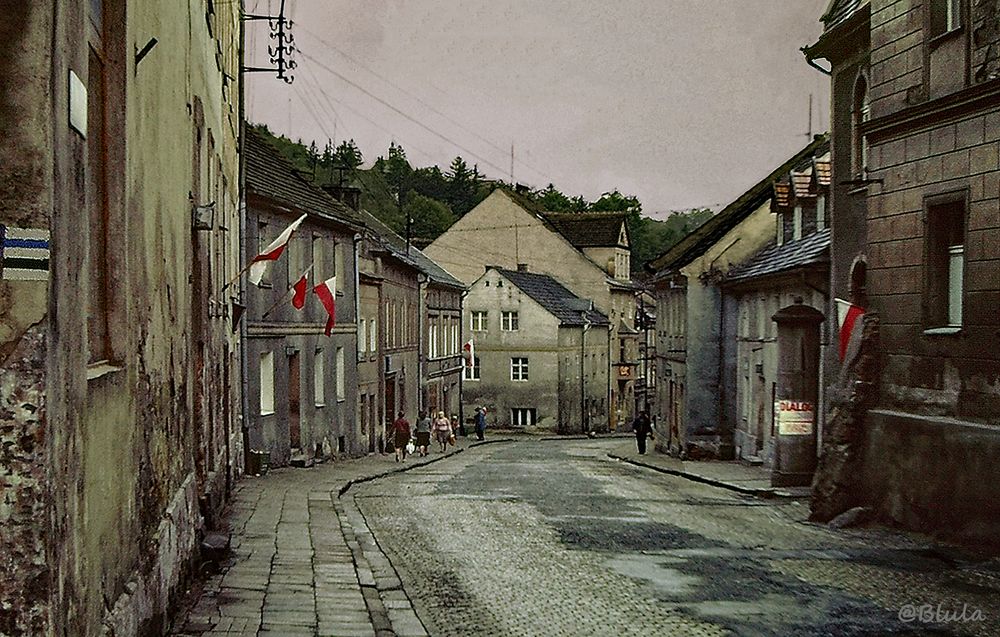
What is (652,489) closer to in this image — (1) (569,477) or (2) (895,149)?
(1) (569,477)

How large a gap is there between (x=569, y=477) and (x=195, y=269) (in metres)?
15.9

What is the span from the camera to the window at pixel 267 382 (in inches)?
1114

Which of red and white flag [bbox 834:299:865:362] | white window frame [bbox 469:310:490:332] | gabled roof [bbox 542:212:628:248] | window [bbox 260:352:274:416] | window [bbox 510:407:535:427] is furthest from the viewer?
gabled roof [bbox 542:212:628:248]

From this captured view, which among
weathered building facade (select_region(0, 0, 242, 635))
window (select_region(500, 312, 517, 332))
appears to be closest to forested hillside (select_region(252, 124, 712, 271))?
window (select_region(500, 312, 517, 332))

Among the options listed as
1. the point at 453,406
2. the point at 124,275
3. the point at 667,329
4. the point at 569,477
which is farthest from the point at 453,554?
the point at 453,406

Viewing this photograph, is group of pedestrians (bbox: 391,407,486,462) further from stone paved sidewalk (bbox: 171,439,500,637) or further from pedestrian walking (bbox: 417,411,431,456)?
stone paved sidewalk (bbox: 171,439,500,637)

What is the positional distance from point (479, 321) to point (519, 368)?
3215mm

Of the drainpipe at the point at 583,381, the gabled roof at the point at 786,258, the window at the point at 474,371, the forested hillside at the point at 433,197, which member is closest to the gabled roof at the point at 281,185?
the gabled roof at the point at 786,258

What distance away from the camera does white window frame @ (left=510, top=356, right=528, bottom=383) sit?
65188mm

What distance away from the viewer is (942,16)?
17016 mm

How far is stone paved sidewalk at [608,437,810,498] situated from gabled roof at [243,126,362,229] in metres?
10.6

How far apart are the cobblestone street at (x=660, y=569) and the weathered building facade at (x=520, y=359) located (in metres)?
41.8

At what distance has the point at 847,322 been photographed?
1920 centimetres

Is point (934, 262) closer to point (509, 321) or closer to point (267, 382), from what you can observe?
point (267, 382)
